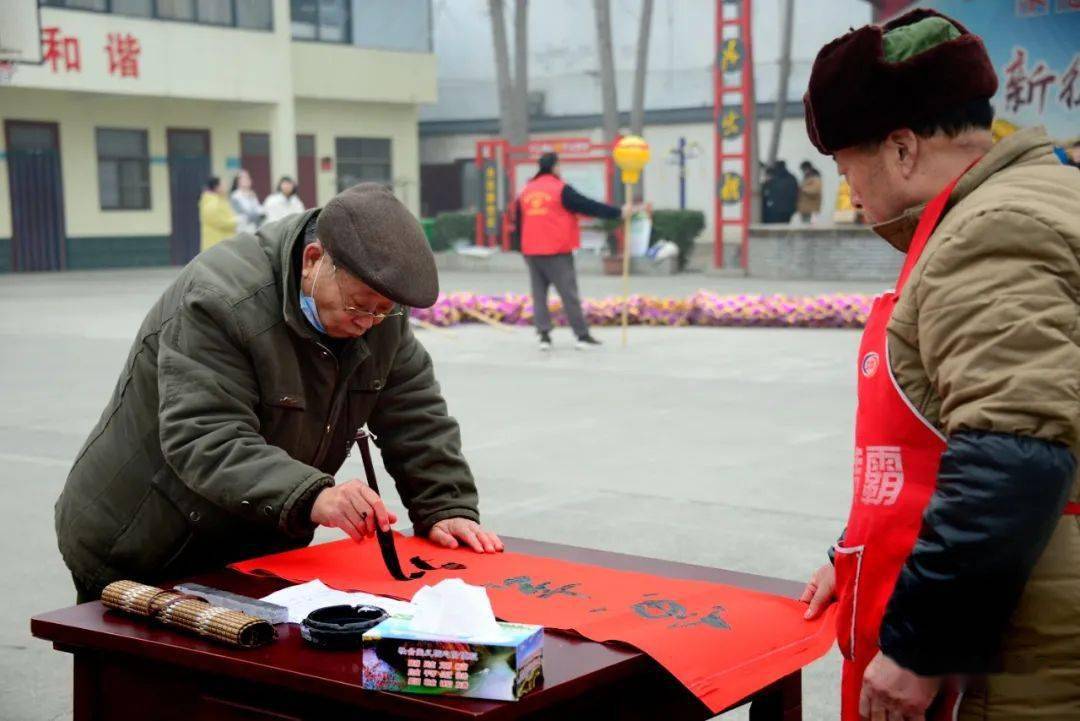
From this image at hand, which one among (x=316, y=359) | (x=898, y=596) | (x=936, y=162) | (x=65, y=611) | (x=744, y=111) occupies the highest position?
(x=744, y=111)

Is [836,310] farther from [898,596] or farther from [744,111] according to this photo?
[898,596]

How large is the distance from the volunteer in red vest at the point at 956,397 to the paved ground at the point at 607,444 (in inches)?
77.1

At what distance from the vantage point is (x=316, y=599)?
2.42 m

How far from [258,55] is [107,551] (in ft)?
86.8

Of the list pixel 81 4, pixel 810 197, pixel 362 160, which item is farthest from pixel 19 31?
pixel 362 160

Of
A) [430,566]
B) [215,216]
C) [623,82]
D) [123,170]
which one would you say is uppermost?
[623,82]

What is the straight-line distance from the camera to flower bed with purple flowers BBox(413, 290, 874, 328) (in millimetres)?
13820

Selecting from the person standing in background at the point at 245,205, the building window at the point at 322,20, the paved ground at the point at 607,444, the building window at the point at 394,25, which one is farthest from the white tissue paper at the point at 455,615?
the building window at the point at 394,25

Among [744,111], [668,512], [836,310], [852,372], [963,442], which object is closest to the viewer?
[963,442]

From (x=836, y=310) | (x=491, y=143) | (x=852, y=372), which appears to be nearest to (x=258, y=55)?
(x=491, y=143)

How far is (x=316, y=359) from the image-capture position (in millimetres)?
2750

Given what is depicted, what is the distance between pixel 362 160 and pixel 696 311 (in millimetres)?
18841

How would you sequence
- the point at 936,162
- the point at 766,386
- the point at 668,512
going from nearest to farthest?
the point at 936,162
the point at 668,512
the point at 766,386

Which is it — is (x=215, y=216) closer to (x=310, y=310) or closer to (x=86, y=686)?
(x=310, y=310)
